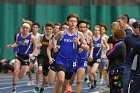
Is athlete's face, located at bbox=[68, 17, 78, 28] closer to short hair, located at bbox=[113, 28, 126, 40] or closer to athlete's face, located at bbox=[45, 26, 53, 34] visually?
short hair, located at bbox=[113, 28, 126, 40]

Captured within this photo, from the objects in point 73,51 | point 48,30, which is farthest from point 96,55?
point 73,51

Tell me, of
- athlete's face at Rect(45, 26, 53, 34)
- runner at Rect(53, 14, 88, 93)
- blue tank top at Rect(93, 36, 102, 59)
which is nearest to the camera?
runner at Rect(53, 14, 88, 93)

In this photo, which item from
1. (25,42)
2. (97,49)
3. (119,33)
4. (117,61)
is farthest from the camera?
(97,49)

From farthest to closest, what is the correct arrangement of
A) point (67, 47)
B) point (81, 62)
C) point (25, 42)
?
1. point (25, 42)
2. point (81, 62)
3. point (67, 47)

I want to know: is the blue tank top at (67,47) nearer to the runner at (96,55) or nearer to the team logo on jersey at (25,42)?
the team logo on jersey at (25,42)

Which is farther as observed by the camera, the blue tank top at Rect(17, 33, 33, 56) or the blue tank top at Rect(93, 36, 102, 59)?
the blue tank top at Rect(93, 36, 102, 59)

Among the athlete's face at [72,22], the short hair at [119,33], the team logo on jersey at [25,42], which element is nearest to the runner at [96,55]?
the team logo on jersey at [25,42]

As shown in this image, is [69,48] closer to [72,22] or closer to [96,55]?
[72,22]

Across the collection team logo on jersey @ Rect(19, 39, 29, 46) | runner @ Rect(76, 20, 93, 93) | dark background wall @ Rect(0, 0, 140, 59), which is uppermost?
dark background wall @ Rect(0, 0, 140, 59)

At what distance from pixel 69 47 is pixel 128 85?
295 cm

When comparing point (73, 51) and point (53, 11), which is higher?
point (53, 11)

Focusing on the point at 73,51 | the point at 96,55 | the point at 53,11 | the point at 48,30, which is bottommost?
the point at 96,55

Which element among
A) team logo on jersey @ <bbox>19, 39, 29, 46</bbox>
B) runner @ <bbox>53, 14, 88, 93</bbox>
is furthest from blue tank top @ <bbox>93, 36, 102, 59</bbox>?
runner @ <bbox>53, 14, 88, 93</bbox>

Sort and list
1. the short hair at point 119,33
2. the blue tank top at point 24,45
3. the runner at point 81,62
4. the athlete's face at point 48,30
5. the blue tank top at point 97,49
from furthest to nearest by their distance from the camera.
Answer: the blue tank top at point 97,49 < the blue tank top at point 24,45 < the athlete's face at point 48,30 < the runner at point 81,62 < the short hair at point 119,33
